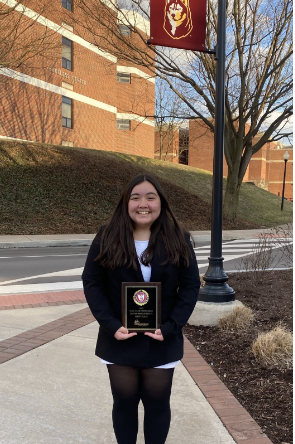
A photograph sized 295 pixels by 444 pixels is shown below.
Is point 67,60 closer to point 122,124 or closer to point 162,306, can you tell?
point 122,124

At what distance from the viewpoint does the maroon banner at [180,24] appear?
5.86 m

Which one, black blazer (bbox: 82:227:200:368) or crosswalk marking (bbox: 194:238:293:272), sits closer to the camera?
black blazer (bbox: 82:227:200:368)

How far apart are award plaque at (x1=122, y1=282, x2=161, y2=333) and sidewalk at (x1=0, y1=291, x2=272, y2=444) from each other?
1.15 metres

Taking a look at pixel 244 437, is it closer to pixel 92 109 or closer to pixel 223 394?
pixel 223 394

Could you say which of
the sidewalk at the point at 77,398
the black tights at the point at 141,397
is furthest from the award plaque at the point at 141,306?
the sidewalk at the point at 77,398

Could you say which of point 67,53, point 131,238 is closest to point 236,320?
point 131,238

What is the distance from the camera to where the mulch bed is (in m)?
3.17

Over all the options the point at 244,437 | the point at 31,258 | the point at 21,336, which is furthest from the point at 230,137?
the point at 244,437

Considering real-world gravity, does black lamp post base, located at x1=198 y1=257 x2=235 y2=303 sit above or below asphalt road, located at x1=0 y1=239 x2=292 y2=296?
above

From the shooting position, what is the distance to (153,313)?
7.21 ft

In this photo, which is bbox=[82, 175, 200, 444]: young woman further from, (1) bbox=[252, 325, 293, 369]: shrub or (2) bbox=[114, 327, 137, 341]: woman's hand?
(1) bbox=[252, 325, 293, 369]: shrub

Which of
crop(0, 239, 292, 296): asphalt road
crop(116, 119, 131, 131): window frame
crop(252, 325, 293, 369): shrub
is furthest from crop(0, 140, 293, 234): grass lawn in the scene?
crop(252, 325, 293, 369): shrub

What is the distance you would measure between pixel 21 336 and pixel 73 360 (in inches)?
39.7

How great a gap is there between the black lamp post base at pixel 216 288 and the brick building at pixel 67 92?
17.9 meters
